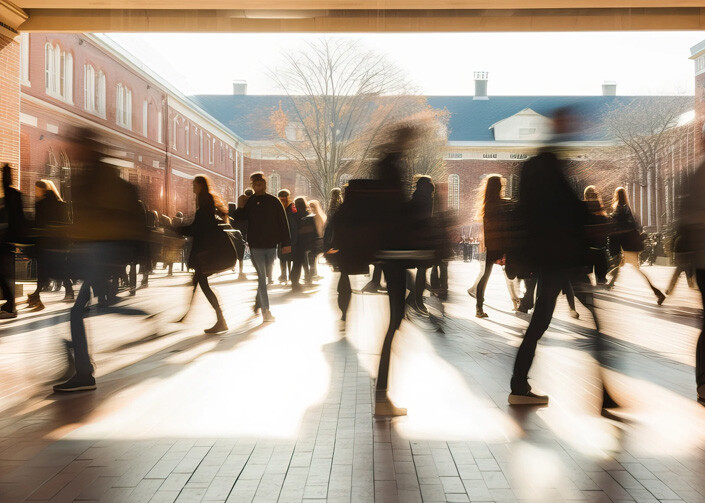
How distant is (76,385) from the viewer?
5305mm

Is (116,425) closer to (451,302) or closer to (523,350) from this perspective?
(523,350)

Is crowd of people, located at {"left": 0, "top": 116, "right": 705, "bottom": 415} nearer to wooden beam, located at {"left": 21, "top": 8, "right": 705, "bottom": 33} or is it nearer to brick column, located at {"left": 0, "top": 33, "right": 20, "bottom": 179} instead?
wooden beam, located at {"left": 21, "top": 8, "right": 705, "bottom": 33}

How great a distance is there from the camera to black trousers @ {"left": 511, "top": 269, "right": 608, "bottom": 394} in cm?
484

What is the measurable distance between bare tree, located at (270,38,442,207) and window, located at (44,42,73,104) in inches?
296

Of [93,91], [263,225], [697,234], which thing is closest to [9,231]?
[263,225]

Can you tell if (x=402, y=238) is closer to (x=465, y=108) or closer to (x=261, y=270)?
(x=261, y=270)

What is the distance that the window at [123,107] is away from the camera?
27938mm

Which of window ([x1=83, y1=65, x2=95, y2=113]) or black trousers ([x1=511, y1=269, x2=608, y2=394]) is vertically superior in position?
window ([x1=83, y1=65, x2=95, y2=113])

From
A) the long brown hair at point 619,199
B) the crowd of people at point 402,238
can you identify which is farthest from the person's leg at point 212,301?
the long brown hair at point 619,199

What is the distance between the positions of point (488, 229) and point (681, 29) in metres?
5.53

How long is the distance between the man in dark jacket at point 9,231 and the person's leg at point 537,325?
6.91 m

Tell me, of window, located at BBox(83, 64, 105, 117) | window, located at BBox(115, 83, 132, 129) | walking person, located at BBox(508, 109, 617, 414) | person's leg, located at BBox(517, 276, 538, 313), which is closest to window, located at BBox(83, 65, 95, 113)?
window, located at BBox(83, 64, 105, 117)

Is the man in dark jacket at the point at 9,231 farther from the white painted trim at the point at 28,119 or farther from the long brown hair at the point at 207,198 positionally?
the white painted trim at the point at 28,119

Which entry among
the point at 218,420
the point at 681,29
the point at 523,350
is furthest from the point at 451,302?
the point at 218,420
